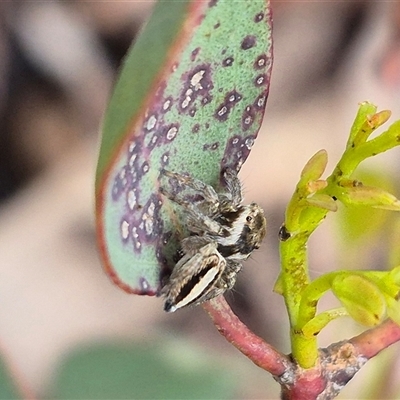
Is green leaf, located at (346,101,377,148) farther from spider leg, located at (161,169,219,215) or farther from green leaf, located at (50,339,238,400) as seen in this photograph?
green leaf, located at (50,339,238,400)

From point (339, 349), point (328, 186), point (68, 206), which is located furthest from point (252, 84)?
point (68, 206)

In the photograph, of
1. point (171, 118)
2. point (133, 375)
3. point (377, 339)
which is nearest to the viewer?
point (171, 118)

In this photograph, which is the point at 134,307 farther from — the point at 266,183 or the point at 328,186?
the point at 328,186

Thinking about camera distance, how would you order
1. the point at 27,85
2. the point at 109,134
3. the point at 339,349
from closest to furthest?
the point at 109,134 → the point at 339,349 → the point at 27,85

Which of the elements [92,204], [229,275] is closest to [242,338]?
[229,275]

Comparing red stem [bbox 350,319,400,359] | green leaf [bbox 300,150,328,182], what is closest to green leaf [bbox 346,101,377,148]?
green leaf [bbox 300,150,328,182]

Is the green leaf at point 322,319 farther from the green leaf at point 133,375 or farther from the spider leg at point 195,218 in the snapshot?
the green leaf at point 133,375

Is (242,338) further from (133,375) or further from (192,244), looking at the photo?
(133,375)
